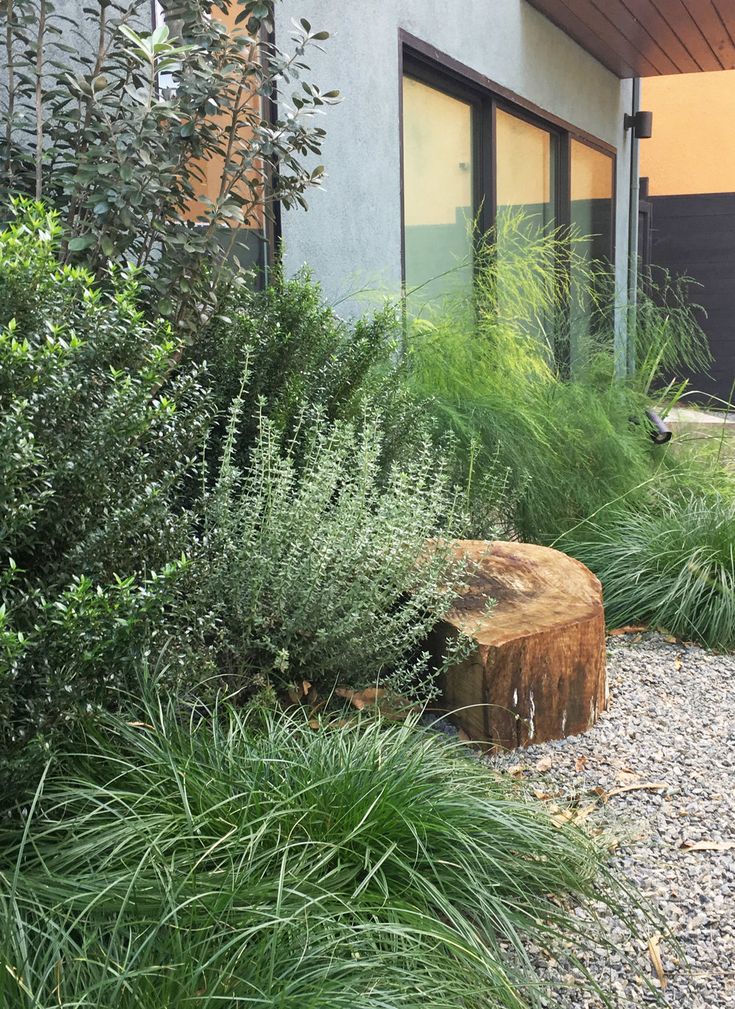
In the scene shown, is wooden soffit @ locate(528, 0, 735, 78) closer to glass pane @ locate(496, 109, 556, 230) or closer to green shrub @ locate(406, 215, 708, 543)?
glass pane @ locate(496, 109, 556, 230)

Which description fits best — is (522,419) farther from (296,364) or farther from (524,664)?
(524,664)

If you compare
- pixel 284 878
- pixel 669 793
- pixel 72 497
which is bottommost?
pixel 669 793

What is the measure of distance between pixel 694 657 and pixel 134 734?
88.2 inches

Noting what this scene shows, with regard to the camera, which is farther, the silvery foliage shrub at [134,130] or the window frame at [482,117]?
the window frame at [482,117]

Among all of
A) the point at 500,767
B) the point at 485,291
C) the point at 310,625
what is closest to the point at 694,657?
the point at 500,767

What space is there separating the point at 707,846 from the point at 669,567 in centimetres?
187

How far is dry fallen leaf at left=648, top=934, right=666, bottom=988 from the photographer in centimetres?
178

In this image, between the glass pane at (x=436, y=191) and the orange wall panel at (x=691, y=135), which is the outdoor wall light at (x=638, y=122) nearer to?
the glass pane at (x=436, y=191)

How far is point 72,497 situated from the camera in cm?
194

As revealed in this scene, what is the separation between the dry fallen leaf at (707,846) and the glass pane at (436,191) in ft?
10.4

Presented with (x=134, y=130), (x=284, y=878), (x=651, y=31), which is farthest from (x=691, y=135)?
(x=284, y=878)

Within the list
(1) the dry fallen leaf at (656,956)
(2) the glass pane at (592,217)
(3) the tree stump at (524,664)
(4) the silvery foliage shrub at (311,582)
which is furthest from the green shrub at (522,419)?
(2) the glass pane at (592,217)

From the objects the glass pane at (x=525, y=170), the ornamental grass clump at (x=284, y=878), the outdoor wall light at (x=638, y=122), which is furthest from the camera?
the outdoor wall light at (x=638, y=122)

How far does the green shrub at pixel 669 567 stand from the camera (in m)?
3.82
